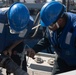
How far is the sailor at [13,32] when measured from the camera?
127 inches

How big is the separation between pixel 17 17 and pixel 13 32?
256 millimetres

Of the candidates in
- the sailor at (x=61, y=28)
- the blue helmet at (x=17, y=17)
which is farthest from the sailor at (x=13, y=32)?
the sailor at (x=61, y=28)

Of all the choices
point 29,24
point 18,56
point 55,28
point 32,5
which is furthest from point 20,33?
point 32,5

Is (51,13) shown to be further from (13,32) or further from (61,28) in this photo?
(13,32)

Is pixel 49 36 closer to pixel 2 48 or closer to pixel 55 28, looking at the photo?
pixel 55 28

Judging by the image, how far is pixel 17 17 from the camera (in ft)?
10.6

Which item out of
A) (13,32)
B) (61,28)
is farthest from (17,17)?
(61,28)

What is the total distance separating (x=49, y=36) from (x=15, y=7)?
0.61 m

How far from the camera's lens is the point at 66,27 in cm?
306

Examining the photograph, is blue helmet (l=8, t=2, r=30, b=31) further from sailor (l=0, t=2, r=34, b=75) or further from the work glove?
the work glove

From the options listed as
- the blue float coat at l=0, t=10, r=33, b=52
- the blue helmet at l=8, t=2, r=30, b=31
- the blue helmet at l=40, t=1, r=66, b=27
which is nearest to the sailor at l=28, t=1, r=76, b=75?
the blue helmet at l=40, t=1, r=66, b=27

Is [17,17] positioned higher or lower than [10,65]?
higher

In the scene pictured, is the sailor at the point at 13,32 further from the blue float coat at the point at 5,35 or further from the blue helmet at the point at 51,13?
the blue helmet at the point at 51,13

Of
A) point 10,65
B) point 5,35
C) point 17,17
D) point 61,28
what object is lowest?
point 10,65
